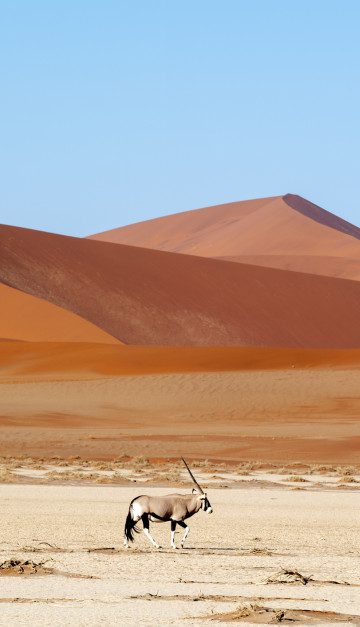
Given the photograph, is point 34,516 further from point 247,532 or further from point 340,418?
point 340,418

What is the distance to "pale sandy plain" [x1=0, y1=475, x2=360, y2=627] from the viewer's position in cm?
808

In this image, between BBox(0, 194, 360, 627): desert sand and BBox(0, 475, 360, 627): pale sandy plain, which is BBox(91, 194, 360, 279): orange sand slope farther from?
BBox(0, 475, 360, 627): pale sandy plain

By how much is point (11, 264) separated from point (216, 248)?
96.5m

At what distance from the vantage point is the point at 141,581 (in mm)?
9547

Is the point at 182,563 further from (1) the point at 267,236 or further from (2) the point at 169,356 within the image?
(1) the point at 267,236

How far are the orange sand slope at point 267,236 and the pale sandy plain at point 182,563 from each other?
119585mm

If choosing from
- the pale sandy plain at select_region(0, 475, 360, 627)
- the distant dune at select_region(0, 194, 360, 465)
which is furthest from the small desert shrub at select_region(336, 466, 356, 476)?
the pale sandy plain at select_region(0, 475, 360, 627)

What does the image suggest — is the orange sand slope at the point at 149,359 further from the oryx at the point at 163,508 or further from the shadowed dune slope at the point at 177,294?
the oryx at the point at 163,508

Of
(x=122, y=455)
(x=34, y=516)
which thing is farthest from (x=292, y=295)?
(x=34, y=516)

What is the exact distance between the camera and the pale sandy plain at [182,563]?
808 centimetres

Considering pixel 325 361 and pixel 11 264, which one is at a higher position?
pixel 11 264

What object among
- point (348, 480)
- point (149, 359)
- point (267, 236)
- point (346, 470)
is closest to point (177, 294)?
point (149, 359)

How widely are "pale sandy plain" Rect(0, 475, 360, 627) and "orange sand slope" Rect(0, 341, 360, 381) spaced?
31868 mm

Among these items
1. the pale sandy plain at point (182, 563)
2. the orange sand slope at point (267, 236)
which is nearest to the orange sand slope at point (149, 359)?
the pale sandy plain at point (182, 563)
